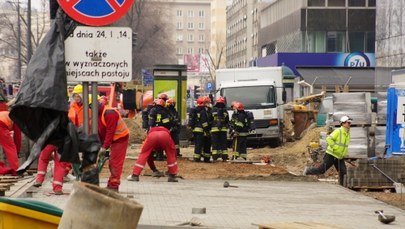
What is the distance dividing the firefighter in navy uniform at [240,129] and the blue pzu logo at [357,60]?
43750mm

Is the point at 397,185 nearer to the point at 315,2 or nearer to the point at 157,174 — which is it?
the point at 157,174

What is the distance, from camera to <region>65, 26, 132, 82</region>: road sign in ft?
31.9

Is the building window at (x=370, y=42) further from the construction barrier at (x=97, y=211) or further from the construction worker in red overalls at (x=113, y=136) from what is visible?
the construction barrier at (x=97, y=211)

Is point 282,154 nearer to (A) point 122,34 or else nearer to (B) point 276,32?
(A) point 122,34

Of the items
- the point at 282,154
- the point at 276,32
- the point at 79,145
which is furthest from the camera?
the point at 276,32

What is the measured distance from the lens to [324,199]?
1842 cm

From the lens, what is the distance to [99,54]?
9.91 m

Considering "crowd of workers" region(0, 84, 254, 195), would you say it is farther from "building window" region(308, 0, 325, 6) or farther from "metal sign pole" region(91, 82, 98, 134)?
"building window" region(308, 0, 325, 6)

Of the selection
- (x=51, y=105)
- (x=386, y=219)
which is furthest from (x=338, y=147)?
(x=51, y=105)

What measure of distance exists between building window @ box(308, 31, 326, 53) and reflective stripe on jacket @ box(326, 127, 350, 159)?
54.8m

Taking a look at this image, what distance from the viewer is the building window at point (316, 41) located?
3091 inches

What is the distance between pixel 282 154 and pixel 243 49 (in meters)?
95.0

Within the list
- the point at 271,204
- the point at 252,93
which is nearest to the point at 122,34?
the point at 271,204

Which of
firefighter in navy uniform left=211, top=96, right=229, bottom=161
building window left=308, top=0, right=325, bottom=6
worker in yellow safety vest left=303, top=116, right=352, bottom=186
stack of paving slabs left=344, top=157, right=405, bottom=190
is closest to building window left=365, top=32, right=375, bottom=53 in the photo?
building window left=308, top=0, right=325, bottom=6
